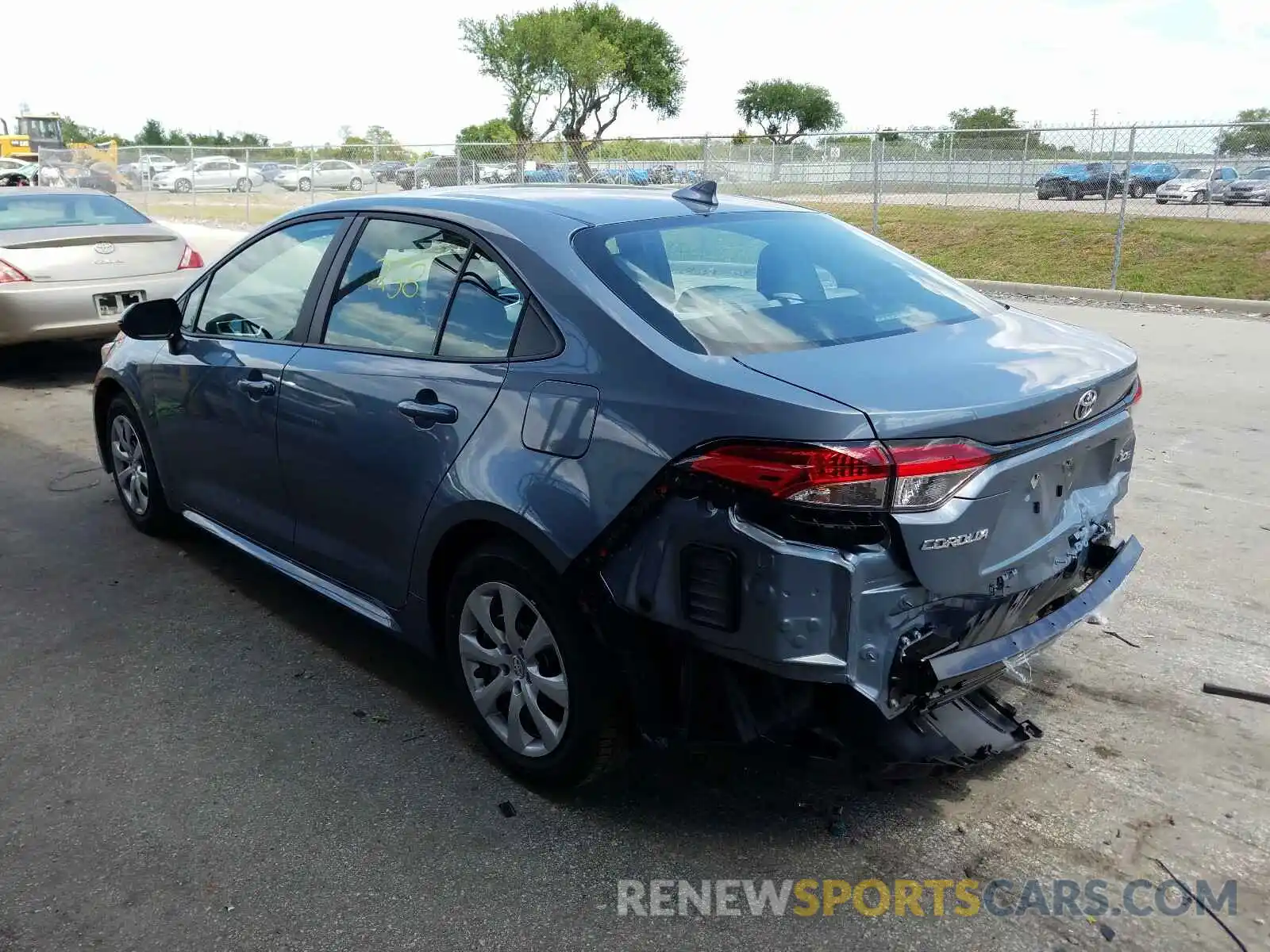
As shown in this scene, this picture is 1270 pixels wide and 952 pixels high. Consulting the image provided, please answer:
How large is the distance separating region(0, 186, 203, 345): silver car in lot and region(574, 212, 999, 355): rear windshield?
20.8 ft

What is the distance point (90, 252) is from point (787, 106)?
90.5 m

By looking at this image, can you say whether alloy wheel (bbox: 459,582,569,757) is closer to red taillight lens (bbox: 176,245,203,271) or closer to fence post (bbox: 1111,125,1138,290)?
red taillight lens (bbox: 176,245,203,271)

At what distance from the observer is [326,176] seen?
24953mm

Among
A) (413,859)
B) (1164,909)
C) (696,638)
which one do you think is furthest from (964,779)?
(413,859)

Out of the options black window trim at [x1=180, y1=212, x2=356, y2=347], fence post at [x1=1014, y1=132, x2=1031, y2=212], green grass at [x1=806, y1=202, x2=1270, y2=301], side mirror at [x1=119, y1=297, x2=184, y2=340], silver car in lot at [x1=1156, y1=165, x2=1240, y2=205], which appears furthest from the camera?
fence post at [x1=1014, y1=132, x2=1031, y2=212]

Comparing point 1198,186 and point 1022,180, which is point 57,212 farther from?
point 1198,186

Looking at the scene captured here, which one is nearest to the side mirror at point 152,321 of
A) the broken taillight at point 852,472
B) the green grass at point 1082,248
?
the broken taillight at point 852,472

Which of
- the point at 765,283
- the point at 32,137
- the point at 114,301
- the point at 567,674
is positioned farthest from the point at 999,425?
the point at 32,137

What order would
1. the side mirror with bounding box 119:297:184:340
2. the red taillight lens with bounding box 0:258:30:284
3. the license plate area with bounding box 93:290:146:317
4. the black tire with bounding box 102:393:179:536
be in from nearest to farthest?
the side mirror with bounding box 119:297:184:340, the black tire with bounding box 102:393:179:536, the red taillight lens with bounding box 0:258:30:284, the license plate area with bounding box 93:290:146:317

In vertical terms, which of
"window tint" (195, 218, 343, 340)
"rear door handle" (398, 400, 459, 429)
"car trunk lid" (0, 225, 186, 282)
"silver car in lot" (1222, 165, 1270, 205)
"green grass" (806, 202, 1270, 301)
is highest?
"window tint" (195, 218, 343, 340)

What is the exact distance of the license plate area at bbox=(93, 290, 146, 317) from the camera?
890cm

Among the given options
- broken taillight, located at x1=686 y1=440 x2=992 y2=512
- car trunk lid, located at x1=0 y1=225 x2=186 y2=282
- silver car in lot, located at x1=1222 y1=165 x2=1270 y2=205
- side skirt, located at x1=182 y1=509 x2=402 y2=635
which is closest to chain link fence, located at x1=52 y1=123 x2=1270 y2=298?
silver car in lot, located at x1=1222 y1=165 x2=1270 y2=205

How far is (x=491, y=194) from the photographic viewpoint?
374 cm

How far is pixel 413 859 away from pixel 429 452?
1.14 m
